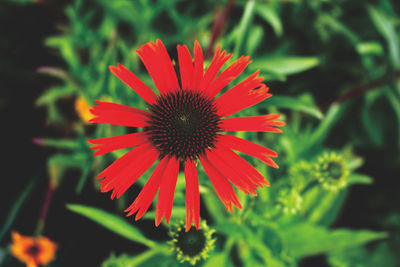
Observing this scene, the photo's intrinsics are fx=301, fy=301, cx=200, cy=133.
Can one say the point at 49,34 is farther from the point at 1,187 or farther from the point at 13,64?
the point at 1,187

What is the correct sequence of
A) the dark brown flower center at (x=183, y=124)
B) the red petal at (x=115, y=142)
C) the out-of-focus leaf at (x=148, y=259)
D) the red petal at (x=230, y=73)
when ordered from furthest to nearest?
the out-of-focus leaf at (x=148, y=259), the dark brown flower center at (x=183, y=124), the red petal at (x=230, y=73), the red petal at (x=115, y=142)

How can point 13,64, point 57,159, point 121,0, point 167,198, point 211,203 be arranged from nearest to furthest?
point 167,198 → point 211,203 → point 57,159 → point 121,0 → point 13,64

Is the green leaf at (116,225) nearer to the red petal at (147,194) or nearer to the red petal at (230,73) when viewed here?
the red petal at (147,194)

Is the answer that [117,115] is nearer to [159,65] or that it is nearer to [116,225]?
[159,65]

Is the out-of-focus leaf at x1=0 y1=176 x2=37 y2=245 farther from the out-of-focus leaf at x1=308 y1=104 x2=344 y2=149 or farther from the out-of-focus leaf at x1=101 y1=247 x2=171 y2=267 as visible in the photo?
the out-of-focus leaf at x1=308 y1=104 x2=344 y2=149

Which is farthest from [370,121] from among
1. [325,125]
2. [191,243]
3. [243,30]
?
[191,243]

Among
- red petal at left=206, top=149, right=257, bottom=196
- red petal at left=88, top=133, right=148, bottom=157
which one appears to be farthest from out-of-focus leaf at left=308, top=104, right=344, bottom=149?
red petal at left=88, top=133, right=148, bottom=157

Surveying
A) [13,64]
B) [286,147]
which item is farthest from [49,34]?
[286,147]

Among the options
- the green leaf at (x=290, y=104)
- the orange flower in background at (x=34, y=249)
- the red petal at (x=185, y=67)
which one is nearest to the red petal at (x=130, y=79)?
the red petal at (x=185, y=67)
